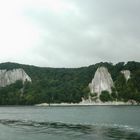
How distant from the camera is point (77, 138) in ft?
→ 183

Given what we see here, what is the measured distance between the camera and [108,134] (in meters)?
59.0

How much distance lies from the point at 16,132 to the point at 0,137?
5.94 m

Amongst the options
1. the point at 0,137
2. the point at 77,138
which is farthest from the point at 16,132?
the point at 77,138

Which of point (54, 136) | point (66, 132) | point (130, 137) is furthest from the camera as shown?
point (66, 132)

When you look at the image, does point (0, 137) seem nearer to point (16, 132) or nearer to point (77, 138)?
point (16, 132)

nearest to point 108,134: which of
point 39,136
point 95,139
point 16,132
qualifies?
point 95,139

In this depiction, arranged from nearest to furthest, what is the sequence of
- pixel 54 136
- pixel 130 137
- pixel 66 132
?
pixel 130 137
pixel 54 136
pixel 66 132

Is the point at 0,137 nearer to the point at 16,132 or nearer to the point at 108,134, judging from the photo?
the point at 16,132

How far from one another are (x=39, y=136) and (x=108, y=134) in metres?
9.38

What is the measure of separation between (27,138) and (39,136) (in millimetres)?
2414

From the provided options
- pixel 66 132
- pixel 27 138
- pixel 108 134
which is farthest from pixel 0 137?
pixel 108 134

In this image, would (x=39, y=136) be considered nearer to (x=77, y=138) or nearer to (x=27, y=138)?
(x=27, y=138)

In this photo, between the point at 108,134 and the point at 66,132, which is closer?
the point at 108,134

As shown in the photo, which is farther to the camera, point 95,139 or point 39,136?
point 39,136
